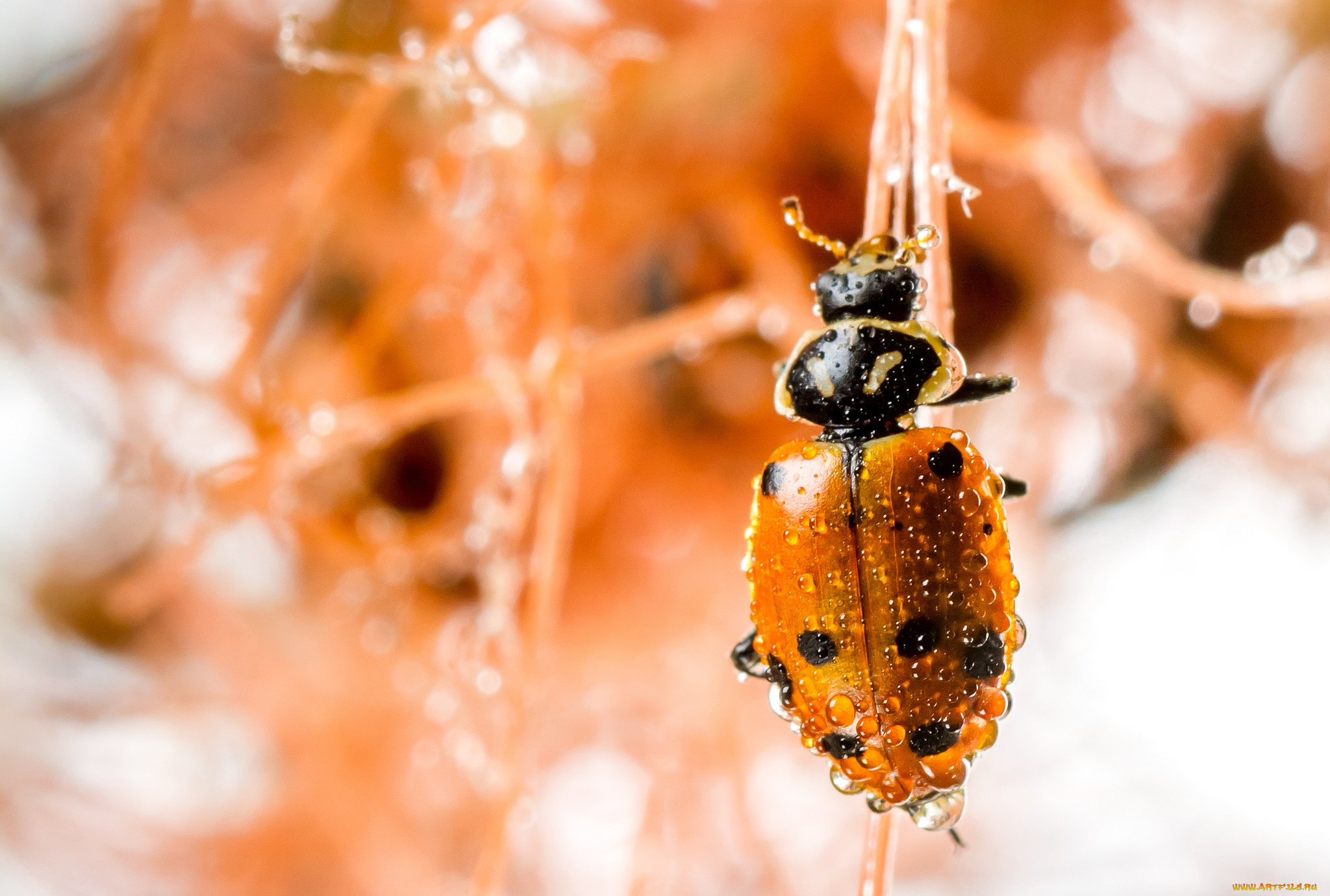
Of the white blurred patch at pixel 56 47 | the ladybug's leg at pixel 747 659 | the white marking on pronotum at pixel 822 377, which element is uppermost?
the white blurred patch at pixel 56 47

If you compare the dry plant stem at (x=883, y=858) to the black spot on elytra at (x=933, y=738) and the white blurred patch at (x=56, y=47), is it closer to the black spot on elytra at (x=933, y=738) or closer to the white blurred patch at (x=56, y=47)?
the black spot on elytra at (x=933, y=738)

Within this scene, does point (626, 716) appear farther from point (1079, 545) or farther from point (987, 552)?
point (987, 552)

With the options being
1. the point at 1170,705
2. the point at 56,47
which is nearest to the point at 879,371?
the point at 1170,705

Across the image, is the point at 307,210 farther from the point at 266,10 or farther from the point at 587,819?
the point at 587,819

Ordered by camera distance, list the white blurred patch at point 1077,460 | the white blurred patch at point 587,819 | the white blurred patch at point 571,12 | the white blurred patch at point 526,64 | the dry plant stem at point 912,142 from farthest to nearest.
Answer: the white blurred patch at point 587,819 < the white blurred patch at point 1077,460 < the white blurred patch at point 571,12 < the white blurred patch at point 526,64 < the dry plant stem at point 912,142

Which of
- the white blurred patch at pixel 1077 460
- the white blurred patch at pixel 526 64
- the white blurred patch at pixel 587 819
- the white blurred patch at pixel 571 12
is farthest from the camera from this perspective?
the white blurred patch at pixel 587 819

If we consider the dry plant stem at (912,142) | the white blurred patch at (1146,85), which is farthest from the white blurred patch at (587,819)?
the white blurred patch at (1146,85)
